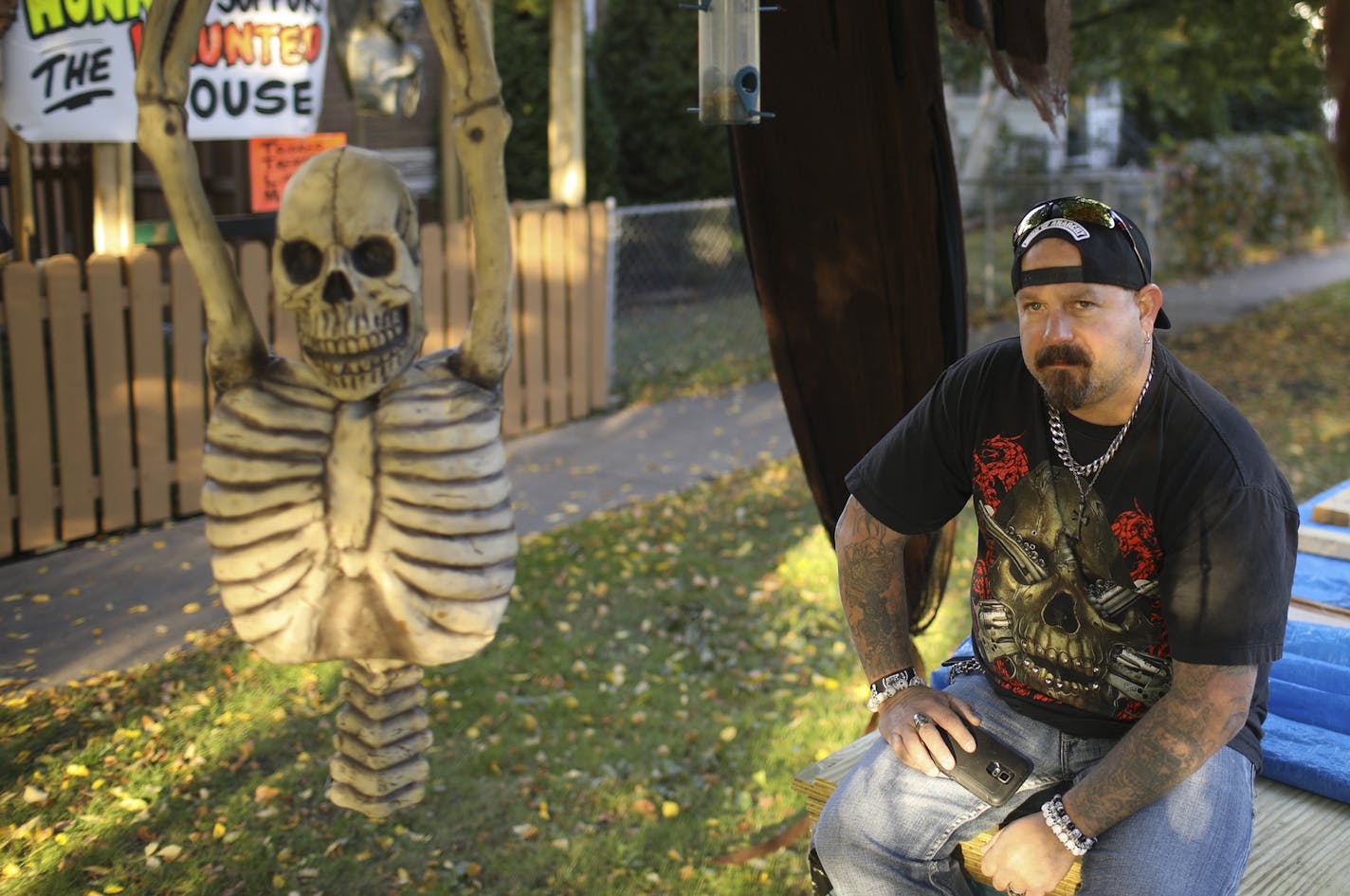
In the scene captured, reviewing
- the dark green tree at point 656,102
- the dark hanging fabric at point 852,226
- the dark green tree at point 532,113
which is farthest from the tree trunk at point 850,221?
the dark green tree at point 656,102

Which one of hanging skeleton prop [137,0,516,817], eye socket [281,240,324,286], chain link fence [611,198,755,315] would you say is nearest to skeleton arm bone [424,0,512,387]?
hanging skeleton prop [137,0,516,817]

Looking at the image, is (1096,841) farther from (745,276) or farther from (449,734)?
(745,276)

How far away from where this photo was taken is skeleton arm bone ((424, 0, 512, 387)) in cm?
262

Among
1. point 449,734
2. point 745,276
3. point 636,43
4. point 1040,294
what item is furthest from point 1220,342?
point 1040,294

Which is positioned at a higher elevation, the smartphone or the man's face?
the man's face

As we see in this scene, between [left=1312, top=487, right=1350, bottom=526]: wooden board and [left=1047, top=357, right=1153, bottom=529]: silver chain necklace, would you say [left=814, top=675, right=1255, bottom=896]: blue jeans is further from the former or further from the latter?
[left=1312, top=487, right=1350, bottom=526]: wooden board

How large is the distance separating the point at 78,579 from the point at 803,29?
13.6 feet

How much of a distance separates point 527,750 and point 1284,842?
2.50 meters

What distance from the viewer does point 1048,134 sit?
68.2 ft

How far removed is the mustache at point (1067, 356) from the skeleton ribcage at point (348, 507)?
116 cm

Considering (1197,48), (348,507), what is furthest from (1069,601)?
(1197,48)

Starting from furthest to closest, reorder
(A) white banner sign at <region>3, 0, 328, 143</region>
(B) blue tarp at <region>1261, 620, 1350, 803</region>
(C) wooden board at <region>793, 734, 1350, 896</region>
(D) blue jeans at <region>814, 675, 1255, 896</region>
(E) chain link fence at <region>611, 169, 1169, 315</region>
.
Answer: (E) chain link fence at <region>611, 169, 1169, 315</region>
(A) white banner sign at <region>3, 0, 328, 143</region>
(B) blue tarp at <region>1261, 620, 1350, 803</region>
(C) wooden board at <region>793, 734, 1350, 896</region>
(D) blue jeans at <region>814, 675, 1255, 896</region>

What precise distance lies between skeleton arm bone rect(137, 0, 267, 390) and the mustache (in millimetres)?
1606

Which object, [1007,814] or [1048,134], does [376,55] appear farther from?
[1048,134]
